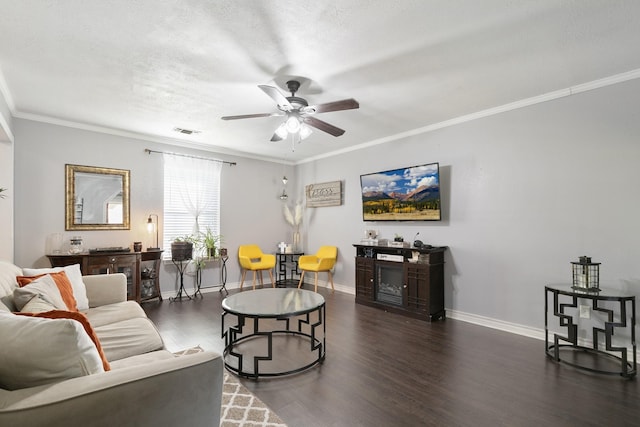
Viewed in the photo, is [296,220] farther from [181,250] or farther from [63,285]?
[63,285]

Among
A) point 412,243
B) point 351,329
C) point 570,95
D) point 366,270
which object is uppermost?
point 570,95

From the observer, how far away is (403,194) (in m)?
4.83

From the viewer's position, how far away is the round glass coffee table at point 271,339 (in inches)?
105

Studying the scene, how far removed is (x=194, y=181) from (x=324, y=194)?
8.11 feet

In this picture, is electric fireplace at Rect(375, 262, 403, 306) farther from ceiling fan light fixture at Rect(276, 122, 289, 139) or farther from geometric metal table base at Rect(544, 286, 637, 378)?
ceiling fan light fixture at Rect(276, 122, 289, 139)

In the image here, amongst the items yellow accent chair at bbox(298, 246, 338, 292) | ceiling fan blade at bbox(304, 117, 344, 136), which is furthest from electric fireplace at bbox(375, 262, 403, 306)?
ceiling fan blade at bbox(304, 117, 344, 136)

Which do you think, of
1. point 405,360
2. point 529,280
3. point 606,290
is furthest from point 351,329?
point 606,290

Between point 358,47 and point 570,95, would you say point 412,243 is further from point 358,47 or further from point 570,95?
point 358,47

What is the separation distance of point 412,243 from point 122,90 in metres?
4.24

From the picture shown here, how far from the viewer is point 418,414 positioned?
2.10 m

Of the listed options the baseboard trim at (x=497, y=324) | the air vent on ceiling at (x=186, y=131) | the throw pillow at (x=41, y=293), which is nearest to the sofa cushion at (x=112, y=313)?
the throw pillow at (x=41, y=293)

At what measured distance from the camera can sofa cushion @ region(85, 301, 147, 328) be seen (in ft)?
8.40

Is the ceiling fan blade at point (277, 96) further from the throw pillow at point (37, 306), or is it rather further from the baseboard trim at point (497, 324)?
the baseboard trim at point (497, 324)

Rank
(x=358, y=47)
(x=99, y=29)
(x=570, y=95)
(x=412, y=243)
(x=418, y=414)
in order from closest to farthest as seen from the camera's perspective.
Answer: (x=418, y=414) → (x=99, y=29) → (x=358, y=47) → (x=570, y=95) → (x=412, y=243)
